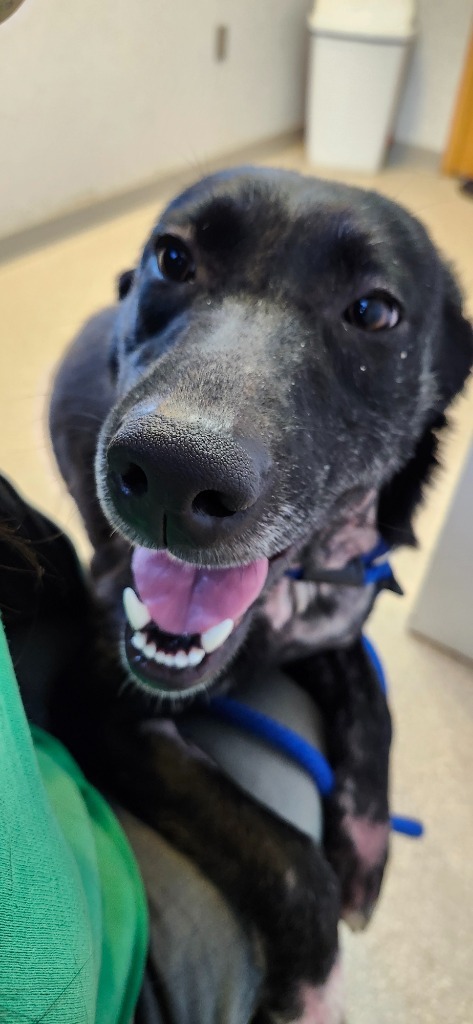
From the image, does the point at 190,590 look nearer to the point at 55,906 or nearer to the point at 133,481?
the point at 133,481

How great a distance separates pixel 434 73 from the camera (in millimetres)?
4078

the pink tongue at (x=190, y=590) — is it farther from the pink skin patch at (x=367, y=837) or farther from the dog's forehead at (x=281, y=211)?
the dog's forehead at (x=281, y=211)

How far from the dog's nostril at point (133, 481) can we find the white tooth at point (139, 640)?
172 mm

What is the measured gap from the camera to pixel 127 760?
0.73 meters

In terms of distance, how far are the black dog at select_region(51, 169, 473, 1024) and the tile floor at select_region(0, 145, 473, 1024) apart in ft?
0.74

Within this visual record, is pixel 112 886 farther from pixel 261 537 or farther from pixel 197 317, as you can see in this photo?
pixel 197 317

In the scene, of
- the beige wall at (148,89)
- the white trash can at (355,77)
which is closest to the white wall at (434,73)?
the beige wall at (148,89)

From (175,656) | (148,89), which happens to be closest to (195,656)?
(175,656)

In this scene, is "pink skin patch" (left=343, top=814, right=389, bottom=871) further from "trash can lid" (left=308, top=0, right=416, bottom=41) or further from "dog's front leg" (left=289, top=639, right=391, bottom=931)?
"trash can lid" (left=308, top=0, right=416, bottom=41)

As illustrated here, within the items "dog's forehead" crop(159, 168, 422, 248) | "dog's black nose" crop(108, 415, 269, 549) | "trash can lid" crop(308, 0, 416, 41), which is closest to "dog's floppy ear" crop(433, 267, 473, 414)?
"dog's forehead" crop(159, 168, 422, 248)

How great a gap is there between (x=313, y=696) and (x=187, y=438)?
0.49 meters

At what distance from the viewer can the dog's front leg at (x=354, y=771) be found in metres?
0.83

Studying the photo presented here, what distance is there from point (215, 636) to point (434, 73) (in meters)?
4.47

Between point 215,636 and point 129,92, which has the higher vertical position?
point 129,92
